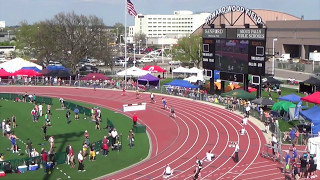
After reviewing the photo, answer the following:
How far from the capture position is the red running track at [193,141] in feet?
77.6

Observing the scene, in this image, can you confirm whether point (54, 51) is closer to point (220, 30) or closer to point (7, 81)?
point (7, 81)

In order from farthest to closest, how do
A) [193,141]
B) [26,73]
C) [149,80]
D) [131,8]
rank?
1. [26,73]
2. [149,80]
3. [131,8]
4. [193,141]

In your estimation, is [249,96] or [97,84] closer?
[249,96]

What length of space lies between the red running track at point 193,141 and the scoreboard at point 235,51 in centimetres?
474

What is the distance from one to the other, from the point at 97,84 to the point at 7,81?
40.3 feet

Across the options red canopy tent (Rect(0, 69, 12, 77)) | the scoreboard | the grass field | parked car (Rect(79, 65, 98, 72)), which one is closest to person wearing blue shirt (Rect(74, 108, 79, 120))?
the grass field

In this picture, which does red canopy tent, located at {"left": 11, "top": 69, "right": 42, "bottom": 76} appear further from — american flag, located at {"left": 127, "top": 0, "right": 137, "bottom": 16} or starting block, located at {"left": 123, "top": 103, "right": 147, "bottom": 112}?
starting block, located at {"left": 123, "top": 103, "right": 147, "bottom": 112}

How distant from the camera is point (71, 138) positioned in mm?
31250

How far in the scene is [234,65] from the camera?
45.9 metres

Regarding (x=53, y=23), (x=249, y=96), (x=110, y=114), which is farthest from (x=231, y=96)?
(x=53, y=23)

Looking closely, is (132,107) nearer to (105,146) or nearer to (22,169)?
(105,146)

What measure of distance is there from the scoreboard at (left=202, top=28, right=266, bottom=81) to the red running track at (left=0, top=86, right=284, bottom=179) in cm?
474

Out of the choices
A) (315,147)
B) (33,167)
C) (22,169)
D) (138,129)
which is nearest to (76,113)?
(138,129)

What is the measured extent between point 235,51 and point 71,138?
68.1ft
